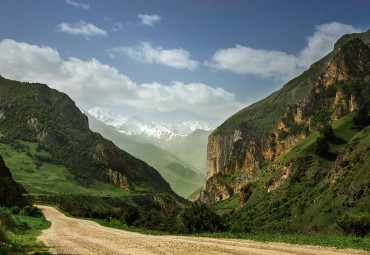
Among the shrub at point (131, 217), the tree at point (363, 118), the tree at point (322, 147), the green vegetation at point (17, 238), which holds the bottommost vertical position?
the shrub at point (131, 217)

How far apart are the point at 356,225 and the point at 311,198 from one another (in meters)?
36.7

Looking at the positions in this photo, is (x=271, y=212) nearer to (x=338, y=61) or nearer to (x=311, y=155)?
(x=311, y=155)

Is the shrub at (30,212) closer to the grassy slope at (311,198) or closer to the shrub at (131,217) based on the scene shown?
the shrub at (131,217)

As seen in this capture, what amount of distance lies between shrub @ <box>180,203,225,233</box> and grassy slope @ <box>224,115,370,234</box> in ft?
13.8

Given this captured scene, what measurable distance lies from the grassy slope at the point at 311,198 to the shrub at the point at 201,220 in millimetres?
4213

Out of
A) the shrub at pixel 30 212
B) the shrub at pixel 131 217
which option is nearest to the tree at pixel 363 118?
the shrub at pixel 131 217

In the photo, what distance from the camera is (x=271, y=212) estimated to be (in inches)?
3017

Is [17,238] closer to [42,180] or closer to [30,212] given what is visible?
[30,212]

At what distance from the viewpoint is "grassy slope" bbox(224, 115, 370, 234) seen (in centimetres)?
5259

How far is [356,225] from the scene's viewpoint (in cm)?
3228

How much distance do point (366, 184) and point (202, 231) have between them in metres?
33.8

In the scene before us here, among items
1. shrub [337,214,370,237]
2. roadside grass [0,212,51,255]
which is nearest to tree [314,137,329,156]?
shrub [337,214,370,237]

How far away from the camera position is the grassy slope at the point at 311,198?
173 feet

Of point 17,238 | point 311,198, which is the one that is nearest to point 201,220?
point 17,238
